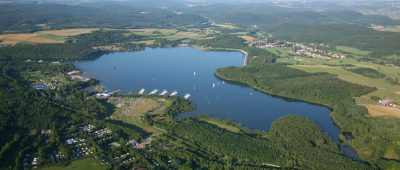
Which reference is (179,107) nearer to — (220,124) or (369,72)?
(220,124)

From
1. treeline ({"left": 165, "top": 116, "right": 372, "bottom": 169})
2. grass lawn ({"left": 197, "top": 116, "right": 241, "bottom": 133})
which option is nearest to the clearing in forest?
treeline ({"left": 165, "top": 116, "right": 372, "bottom": 169})

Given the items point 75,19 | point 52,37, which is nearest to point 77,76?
point 52,37

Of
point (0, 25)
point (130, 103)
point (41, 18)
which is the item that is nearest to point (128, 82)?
point (130, 103)

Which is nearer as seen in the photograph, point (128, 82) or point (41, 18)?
point (128, 82)

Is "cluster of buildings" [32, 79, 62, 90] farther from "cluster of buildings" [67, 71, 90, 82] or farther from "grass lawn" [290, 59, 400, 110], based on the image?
"grass lawn" [290, 59, 400, 110]

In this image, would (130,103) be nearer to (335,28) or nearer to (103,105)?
(103,105)

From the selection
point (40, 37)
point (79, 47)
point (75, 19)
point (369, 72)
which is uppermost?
point (75, 19)
